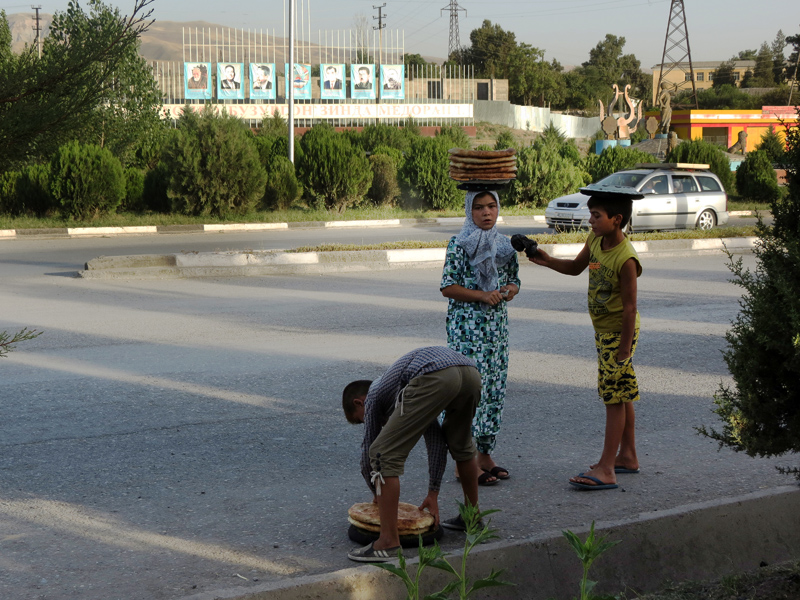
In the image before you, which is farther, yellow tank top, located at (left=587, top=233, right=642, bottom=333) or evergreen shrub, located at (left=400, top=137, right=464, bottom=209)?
evergreen shrub, located at (left=400, top=137, right=464, bottom=209)

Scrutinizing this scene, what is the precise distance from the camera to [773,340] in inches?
122

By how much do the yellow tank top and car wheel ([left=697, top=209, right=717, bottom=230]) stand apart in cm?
1654

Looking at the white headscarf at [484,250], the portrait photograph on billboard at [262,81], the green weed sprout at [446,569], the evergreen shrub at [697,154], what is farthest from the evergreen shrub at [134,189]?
the portrait photograph on billboard at [262,81]

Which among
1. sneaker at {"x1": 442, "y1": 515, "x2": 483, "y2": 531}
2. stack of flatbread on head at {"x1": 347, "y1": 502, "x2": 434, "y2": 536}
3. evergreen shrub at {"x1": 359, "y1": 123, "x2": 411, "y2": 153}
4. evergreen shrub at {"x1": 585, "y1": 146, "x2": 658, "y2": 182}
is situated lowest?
sneaker at {"x1": 442, "y1": 515, "x2": 483, "y2": 531}

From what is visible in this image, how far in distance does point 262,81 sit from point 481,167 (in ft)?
163

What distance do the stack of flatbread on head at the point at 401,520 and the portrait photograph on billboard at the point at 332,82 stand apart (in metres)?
49.9

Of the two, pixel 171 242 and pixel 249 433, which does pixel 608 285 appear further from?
pixel 171 242

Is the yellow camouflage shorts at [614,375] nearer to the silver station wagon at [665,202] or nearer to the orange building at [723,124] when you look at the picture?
the silver station wagon at [665,202]

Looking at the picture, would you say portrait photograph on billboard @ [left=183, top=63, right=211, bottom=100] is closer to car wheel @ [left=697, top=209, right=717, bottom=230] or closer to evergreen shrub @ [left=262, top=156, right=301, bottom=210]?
evergreen shrub @ [left=262, top=156, right=301, bottom=210]

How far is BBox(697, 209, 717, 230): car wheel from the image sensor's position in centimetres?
2012

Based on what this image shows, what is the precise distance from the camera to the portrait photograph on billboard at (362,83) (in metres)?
52.7

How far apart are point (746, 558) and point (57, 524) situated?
311 cm

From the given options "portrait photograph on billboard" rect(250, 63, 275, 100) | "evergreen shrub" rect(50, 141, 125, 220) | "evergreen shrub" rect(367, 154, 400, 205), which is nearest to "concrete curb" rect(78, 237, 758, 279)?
"evergreen shrub" rect(50, 141, 125, 220)

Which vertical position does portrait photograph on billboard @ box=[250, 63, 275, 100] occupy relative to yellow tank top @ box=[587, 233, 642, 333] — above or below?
above
